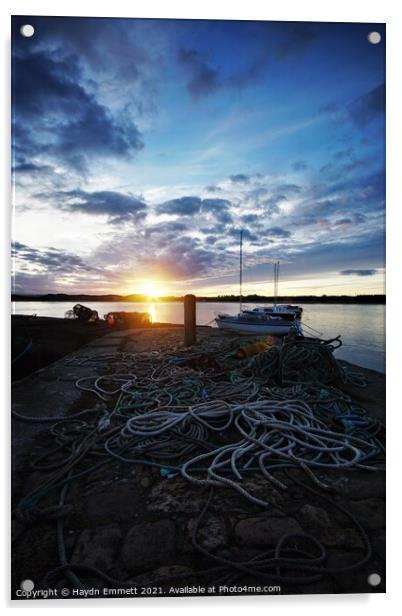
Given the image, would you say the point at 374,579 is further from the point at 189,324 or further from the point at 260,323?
the point at 260,323

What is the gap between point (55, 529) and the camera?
188 centimetres

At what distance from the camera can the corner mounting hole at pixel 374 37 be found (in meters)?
2.26

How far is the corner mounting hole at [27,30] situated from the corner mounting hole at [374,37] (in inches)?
90.4

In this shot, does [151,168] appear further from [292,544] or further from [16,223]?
[292,544]

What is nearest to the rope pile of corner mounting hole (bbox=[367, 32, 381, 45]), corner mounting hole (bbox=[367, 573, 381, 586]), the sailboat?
corner mounting hole (bbox=[367, 573, 381, 586])

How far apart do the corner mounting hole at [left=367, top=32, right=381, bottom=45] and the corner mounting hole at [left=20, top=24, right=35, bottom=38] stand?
230cm

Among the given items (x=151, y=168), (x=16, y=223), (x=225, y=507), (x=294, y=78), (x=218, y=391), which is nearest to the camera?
(x=225, y=507)

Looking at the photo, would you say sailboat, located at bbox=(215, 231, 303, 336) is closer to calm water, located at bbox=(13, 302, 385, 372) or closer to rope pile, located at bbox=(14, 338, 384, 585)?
calm water, located at bbox=(13, 302, 385, 372)

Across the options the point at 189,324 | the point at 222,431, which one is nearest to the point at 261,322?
the point at 189,324

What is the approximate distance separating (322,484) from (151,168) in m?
2.79

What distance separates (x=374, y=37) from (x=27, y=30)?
7.77 feet

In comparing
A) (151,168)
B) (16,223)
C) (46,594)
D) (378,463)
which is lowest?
(46,594)

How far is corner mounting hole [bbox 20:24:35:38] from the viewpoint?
219 cm
